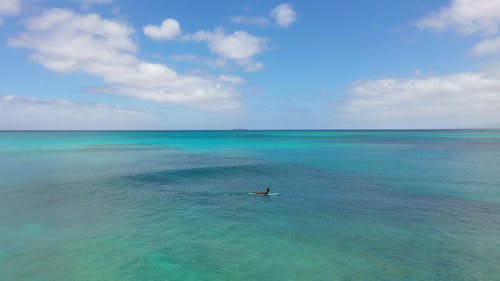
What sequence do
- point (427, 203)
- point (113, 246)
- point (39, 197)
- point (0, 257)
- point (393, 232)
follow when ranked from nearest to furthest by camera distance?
point (0, 257) → point (113, 246) → point (393, 232) → point (427, 203) → point (39, 197)

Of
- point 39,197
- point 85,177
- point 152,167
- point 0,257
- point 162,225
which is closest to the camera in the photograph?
point 0,257

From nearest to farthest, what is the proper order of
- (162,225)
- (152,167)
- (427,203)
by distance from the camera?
(162,225) → (427,203) → (152,167)

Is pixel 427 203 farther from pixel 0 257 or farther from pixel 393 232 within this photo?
pixel 0 257

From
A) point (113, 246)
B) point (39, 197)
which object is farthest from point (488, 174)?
point (39, 197)

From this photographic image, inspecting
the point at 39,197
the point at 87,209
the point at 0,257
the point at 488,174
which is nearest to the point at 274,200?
the point at 87,209

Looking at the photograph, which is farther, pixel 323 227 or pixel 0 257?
pixel 323 227

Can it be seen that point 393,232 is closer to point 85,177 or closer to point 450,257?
point 450,257

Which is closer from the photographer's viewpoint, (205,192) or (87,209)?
(87,209)

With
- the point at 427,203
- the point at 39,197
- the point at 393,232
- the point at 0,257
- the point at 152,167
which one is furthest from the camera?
the point at 152,167

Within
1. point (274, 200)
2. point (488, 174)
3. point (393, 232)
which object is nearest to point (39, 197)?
point (274, 200)
